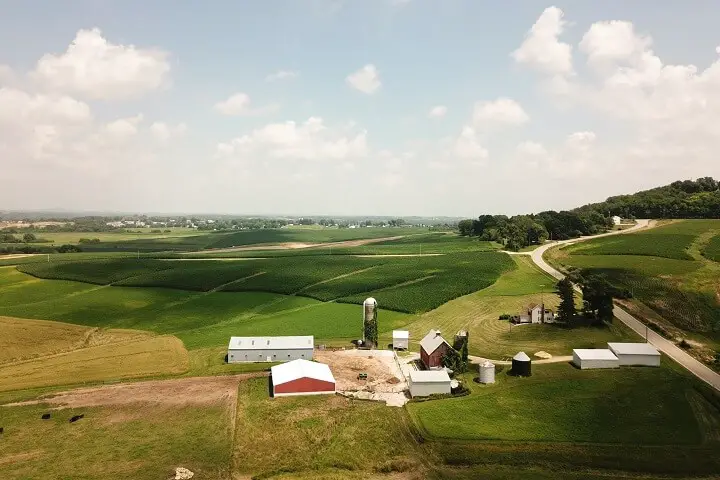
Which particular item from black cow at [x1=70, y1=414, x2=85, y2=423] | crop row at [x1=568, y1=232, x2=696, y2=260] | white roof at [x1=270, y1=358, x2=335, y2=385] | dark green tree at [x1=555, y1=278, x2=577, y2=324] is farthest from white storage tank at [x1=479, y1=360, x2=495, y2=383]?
crop row at [x1=568, y1=232, x2=696, y2=260]

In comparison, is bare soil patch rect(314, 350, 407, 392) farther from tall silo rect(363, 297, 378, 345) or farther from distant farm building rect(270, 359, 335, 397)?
tall silo rect(363, 297, 378, 345)

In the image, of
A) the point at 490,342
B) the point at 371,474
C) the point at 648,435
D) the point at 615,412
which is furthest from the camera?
the point at 490,342


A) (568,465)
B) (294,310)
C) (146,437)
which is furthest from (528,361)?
A: (294,310)

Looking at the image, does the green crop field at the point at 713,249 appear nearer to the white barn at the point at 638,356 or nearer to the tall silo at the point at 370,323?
the white barn at the point at 638,356

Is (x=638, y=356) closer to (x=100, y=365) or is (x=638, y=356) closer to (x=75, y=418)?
(x=75, y=418)

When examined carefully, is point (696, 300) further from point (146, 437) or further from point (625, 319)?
point (146, 437)

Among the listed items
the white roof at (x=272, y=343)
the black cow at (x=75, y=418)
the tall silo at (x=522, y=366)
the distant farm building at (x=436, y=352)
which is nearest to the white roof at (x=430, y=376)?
the distant farm building at (x=436, y=352)
